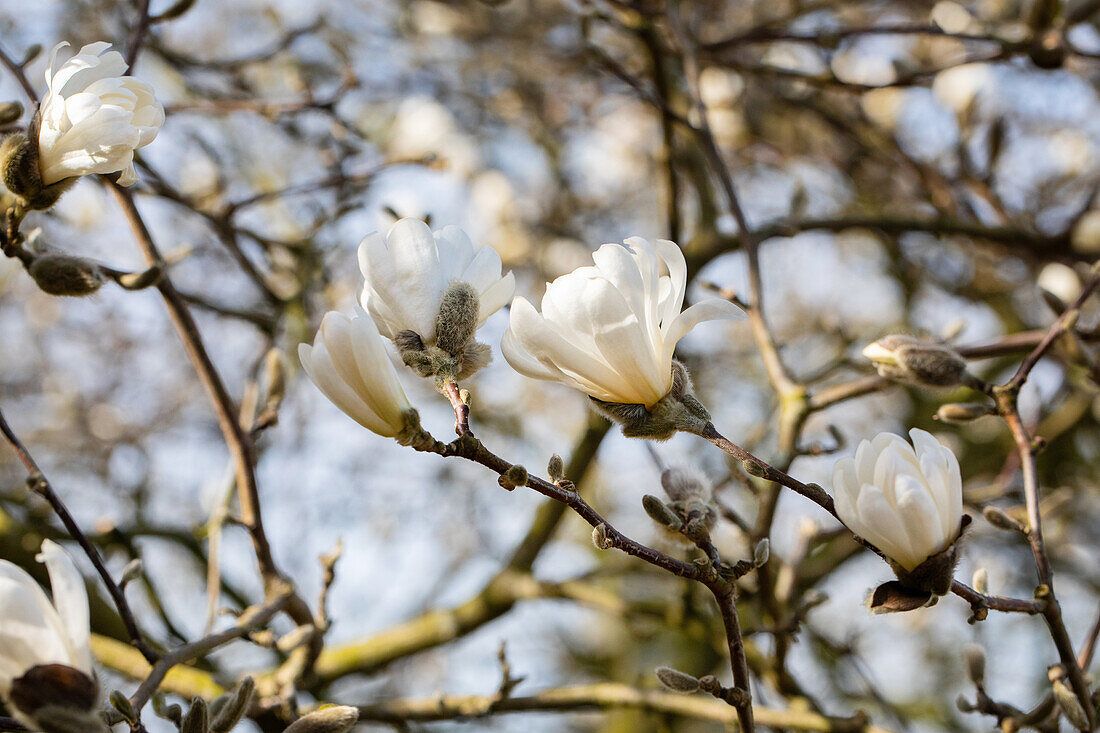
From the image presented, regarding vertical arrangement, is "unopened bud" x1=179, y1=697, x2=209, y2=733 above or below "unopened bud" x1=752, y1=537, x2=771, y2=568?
above

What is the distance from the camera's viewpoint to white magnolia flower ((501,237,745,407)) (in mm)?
791

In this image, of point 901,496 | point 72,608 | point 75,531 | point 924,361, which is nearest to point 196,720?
point 72,608

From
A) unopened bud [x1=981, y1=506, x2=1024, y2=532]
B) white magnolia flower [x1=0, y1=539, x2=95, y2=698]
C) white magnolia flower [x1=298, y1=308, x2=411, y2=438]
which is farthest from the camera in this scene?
unopened bud [x1=981, y1=506, x2=1024, y2=532]

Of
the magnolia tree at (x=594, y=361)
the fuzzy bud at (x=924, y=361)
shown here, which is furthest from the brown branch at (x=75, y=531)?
the fuzzy bud at (x=924, y=361)

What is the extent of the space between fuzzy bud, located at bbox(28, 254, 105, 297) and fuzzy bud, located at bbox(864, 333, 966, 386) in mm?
882

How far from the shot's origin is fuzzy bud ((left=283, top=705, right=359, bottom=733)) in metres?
0.78

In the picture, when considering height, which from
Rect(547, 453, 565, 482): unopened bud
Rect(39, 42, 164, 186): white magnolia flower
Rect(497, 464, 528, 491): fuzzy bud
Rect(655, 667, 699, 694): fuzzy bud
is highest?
Rect(39, 42, 164, 186): white magnolia flower

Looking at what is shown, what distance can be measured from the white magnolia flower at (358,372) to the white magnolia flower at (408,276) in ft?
0.26

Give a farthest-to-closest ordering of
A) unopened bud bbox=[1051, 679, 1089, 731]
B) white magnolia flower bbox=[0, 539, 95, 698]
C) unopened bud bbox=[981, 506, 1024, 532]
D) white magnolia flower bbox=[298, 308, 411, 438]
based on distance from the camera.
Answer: unopened bud bbox=[981, 506, 1024, 532] < unopened bud bbox=[1051, 679, 1089, 731] < white magnolia flower bbox=[298, 308, 411, 438] < white magnolia flower bbox=[0, 539, 95, 698]

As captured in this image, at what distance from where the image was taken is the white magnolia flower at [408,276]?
0.83m

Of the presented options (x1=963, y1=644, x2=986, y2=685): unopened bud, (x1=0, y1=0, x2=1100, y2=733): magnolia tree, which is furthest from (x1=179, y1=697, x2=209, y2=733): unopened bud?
(x1=963, y1=644, x2=986, y2=685): unopened bud

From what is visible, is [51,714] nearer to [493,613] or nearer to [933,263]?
[493,613]

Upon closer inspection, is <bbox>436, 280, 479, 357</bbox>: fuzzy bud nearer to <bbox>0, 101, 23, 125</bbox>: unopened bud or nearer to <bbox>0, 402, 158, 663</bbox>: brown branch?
<bbox>0, 402, 158, 663</bbox>: brown branch

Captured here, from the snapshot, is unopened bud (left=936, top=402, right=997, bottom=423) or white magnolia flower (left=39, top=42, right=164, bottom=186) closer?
white magnolia flower (left=39, top=42, right=164, bottom=186)
